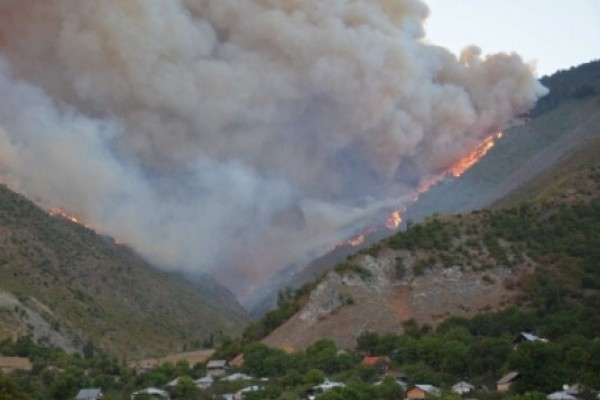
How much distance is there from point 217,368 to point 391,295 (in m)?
16.9

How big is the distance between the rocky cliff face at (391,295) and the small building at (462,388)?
17.6 meters

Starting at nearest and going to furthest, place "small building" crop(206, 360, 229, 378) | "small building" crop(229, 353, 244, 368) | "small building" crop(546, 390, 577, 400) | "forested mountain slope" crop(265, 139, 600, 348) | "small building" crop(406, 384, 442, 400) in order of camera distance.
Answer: "small building" crop(546, 390, 577, 400) → "small building" crop(406, 384, 442, 400) → "small building" crop(206, 360, 229, 378) → "small building" crop(229, 353, 244, 368) → "forested mountain slope" crop(265, 139, 600, 348)

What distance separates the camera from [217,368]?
277ft

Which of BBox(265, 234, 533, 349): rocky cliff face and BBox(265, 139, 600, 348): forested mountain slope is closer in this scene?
BBox(265, 234, 533, 349): rocky cliff face

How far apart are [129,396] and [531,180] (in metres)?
69.1

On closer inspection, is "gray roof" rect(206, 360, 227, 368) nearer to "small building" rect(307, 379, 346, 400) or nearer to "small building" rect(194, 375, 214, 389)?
"small building" rect(194, 375, 214, 389)

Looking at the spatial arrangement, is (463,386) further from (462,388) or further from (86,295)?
(86,295)

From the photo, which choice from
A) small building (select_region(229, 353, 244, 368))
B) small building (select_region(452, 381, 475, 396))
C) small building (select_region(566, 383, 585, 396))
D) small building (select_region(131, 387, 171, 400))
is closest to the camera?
small building (select_region(566, 383, 585, 396))

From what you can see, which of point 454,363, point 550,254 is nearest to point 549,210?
point 550,254

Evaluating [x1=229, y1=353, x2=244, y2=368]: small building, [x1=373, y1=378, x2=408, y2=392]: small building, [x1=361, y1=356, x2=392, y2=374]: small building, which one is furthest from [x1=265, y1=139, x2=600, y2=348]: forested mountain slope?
[x1=373, y1=378, x2=408, y2=392]: small building

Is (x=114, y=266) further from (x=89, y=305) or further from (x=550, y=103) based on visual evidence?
(x=550, y=103)

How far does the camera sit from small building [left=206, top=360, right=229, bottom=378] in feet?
271

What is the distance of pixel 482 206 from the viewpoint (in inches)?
5074

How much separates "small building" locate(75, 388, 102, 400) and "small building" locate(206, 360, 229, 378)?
9.77m
